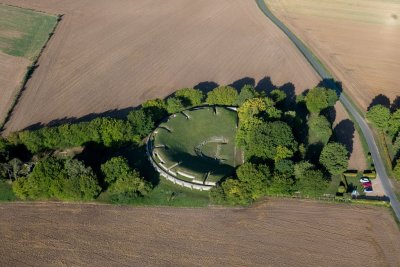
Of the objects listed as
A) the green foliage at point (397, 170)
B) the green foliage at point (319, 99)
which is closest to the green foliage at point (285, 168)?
the green foliage at point (397, 170)

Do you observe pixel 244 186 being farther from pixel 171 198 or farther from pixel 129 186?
pixel 129 186

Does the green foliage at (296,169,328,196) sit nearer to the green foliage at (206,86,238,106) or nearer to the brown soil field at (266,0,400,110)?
the green foliage at (206,86,238,106)

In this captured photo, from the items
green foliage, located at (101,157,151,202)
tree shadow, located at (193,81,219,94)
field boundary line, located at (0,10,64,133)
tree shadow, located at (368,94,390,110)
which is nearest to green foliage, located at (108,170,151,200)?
green foliage, located at (101,157,151,202)

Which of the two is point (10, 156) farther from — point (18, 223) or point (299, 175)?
point (299, 175)

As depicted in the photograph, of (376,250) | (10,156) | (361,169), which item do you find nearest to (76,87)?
(10,156)

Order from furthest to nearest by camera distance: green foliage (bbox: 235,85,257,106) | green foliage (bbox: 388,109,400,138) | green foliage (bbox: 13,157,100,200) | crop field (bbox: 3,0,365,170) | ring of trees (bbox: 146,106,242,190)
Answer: crop field (bbox: 3,0,365,170)
green foliage (bbox: 235,85,257,106)
green foliage (bbox: 388,109,400,138)
ring of trees (bbox: 146,106,242,190)
green foliage (bbox: 13,157,100,200)

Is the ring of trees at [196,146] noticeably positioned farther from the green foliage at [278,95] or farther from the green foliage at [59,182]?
the green foliage at [59,182]
